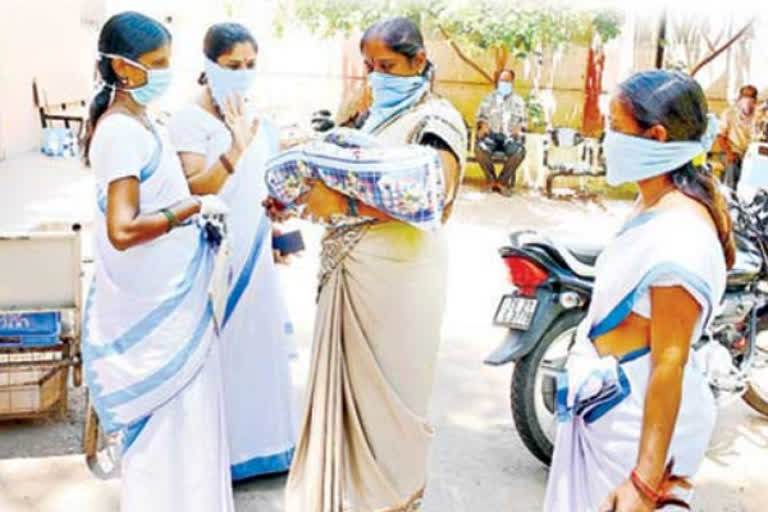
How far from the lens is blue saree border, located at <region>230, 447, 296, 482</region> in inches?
139

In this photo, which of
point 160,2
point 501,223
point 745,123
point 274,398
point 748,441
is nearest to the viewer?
point 274,398

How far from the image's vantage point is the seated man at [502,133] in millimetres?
11969

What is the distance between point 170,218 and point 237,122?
737 millimetres

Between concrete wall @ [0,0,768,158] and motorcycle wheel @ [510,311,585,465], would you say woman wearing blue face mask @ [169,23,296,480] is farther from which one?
concrete wall @ [0,0,768,158]

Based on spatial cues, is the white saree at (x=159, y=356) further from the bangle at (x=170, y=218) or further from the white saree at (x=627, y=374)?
the white saree at (x=627, y=374)

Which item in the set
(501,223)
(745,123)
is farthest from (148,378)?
(745,123)

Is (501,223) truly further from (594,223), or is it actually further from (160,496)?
(160,496)

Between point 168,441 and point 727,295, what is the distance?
252cm

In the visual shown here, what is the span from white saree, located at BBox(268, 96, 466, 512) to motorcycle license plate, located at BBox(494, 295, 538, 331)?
3.34ft

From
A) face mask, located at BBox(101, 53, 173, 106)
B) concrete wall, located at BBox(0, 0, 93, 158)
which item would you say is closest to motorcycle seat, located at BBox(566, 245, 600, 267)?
face mask, located at BBox(101, 53, 173, 106)

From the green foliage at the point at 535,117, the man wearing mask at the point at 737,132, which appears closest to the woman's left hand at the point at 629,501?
the man wearing mask at the point at 737,132

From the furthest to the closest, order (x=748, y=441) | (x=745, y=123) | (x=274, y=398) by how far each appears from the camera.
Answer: (x=745, y=123), (x=748, y=441), (x=274, y=398)

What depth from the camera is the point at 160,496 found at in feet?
9.14

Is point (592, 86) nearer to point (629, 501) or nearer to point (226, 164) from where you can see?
point (226, 164)
